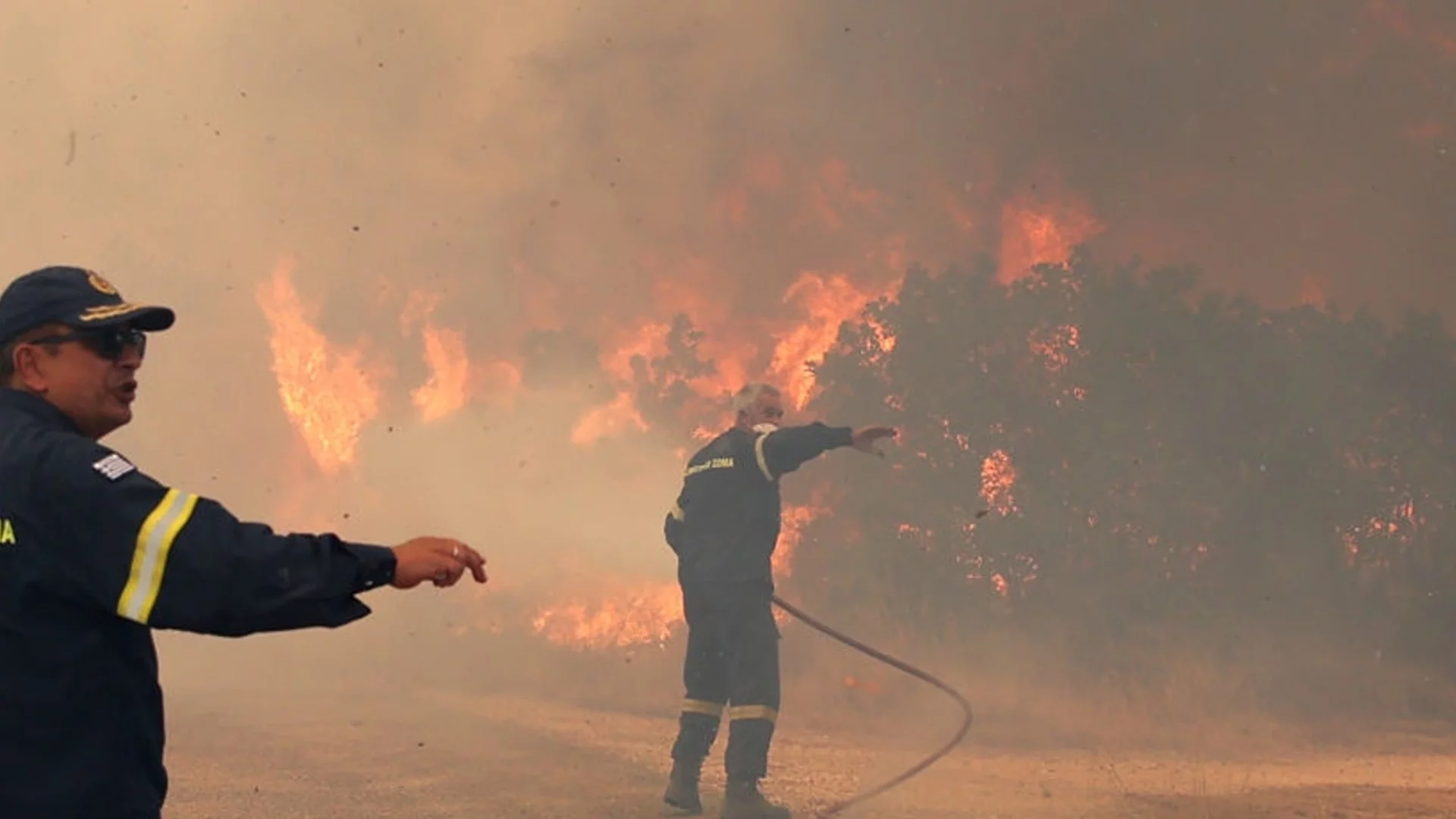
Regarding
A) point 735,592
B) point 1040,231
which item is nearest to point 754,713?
point 735,592

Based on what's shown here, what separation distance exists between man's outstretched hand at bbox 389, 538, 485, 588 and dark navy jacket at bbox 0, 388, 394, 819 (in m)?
0.03

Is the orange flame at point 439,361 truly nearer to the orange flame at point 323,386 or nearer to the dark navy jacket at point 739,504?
the orange flame at point 323,386

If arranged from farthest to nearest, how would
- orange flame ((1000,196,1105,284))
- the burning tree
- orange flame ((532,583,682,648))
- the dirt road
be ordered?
orange flame ((532,583,682,648)) → orange flame ((1000,196,1105,284)) → the burning tree → the dirt road

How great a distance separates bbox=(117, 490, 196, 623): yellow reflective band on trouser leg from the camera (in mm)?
1711

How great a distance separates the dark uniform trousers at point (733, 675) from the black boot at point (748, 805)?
48mm

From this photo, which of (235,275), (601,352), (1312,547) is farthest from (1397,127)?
(235,275)

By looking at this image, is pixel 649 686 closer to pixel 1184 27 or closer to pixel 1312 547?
pixel 1312 547

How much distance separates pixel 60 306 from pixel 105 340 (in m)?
0.09

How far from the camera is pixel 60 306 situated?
201 centimetres

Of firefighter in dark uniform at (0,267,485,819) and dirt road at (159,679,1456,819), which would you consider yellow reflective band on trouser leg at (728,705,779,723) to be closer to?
dirt road at (159,679,1456,819)

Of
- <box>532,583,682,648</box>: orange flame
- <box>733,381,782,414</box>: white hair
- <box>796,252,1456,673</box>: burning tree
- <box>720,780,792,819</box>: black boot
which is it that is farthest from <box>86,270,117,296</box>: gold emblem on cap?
<box>532,583,682,648</box>: orange flame

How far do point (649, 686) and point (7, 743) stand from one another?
10.2 m

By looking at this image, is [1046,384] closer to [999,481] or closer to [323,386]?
[999,481]

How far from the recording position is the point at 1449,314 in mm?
11094
